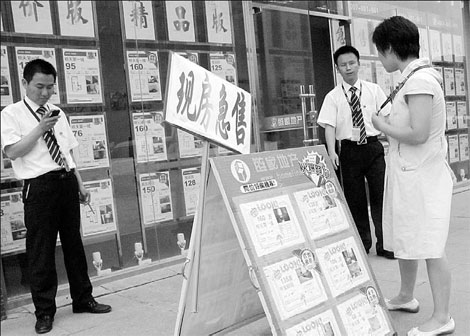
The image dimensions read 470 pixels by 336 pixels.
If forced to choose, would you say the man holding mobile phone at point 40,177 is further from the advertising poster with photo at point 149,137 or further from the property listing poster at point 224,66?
the property listing poster at point 224,66

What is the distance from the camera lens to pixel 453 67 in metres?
8.38

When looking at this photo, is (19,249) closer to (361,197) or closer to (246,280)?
(246,280)

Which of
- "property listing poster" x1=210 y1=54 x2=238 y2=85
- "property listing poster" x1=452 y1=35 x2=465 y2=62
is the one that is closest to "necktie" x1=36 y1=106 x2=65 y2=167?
"property listing poster" x1=210 y1=54 x2=238 y2=85

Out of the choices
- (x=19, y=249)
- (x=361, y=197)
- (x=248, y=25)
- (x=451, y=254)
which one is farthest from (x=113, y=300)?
(x=248, y=25)

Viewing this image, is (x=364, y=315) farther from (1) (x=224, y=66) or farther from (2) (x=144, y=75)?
(1) (x=224, y=66)

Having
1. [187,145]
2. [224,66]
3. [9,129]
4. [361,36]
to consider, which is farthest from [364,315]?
[361,36]

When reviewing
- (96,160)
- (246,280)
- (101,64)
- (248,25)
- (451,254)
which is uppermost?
(248,25)

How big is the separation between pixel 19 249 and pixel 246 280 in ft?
7.40

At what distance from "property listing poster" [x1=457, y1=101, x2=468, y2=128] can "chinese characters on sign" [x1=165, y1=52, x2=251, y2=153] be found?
21.7 ft

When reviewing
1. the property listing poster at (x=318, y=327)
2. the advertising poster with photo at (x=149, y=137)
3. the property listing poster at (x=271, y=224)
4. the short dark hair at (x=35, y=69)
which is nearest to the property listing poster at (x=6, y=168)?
the short dark hair at (x=35, y=69)

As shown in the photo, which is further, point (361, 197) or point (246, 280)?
point (361, 197)

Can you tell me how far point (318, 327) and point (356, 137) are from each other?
250 centimetres

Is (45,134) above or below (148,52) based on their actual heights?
below

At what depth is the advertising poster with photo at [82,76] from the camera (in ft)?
15.2
